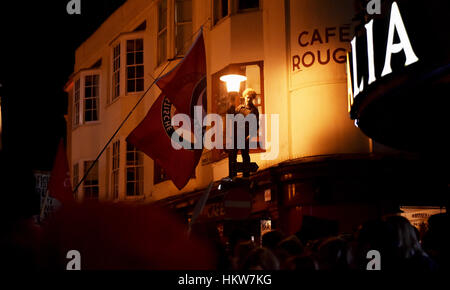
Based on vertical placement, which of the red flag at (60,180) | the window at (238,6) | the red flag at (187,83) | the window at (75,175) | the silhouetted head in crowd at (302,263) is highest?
the window at (238,6)

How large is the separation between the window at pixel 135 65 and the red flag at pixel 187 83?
838 cm

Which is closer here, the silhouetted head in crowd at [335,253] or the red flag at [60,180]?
the silhouetted head in crowd at [335,253]

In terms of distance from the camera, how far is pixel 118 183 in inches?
816

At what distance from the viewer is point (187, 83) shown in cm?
1202

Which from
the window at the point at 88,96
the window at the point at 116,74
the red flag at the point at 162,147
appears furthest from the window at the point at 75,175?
the red flag at the point at 162,147

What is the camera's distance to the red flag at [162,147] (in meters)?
11.6

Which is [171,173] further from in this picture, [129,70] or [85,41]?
[85,41]

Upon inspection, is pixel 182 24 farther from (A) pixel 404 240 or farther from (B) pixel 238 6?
(A) pixel 404 240

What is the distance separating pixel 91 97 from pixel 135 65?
3611 mm

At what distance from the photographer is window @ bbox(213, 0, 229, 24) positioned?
643 inches

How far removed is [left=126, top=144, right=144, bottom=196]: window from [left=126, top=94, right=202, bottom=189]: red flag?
28.2 ft

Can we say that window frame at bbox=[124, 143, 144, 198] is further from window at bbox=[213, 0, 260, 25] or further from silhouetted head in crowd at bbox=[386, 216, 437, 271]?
silhouetted head in crowd at bbox=[386, 216, 437, 271]

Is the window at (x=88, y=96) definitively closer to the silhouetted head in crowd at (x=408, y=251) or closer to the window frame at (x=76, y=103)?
the window frame at (x=76, y=103)
